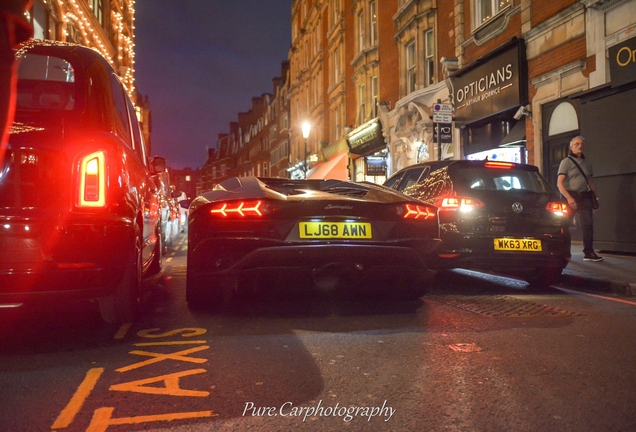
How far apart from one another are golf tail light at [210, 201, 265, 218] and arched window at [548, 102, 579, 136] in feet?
31.0

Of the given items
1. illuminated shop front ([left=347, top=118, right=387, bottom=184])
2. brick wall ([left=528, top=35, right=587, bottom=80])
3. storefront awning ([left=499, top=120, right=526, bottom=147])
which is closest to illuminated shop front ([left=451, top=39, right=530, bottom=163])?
storefront awning ([left=499, top=120, right=526, bottom=147])

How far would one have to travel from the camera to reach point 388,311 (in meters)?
4.96

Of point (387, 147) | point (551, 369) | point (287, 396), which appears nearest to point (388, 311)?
point (551, 369)

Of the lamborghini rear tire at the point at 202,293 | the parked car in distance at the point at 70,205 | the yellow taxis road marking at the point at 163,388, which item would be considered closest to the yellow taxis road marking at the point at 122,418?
the yellow taxis road marking at the point at 163,388

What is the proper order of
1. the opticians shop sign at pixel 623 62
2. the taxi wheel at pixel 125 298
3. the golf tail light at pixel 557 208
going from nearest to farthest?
the taxi wheel at pixel 125 298 → the golf tail light at pixel 557 208 → the opticians shop sign at pixel 623 62

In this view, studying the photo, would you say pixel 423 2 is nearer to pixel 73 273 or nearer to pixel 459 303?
pixel 459 303

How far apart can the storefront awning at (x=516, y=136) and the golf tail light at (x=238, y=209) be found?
10.8m

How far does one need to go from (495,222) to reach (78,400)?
4.62 m

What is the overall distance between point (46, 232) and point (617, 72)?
392 inches

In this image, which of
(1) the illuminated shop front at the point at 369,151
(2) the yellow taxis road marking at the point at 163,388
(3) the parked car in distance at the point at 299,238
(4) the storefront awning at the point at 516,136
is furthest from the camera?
(1) the illuminated shop front at the point at 369,151

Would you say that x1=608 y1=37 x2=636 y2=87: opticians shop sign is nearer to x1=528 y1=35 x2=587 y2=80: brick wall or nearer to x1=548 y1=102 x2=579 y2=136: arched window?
x1=528 y1=35 x2=587 y2=80: brick wall

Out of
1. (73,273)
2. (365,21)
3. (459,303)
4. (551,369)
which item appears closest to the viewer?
(551,369)

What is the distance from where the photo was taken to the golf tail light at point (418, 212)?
188 inches

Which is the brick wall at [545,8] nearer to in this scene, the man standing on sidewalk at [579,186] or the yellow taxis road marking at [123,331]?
the man standing on sidewalk at [579,186]
